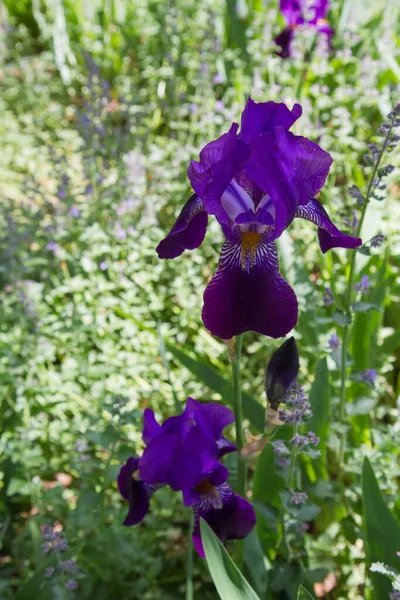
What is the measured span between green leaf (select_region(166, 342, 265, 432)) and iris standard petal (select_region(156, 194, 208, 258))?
0.72 meters

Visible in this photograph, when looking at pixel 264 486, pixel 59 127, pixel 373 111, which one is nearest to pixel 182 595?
pixel 264 486

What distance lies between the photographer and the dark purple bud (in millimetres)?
1185

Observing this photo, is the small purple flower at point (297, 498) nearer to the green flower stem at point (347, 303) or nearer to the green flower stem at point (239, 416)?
the green flower stem at point (239, 416)

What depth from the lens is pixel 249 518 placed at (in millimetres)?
1270

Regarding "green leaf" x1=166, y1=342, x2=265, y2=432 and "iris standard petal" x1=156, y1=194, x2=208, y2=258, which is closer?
"iris standard petal" x1=156, y1=194, x2=208, y2=258

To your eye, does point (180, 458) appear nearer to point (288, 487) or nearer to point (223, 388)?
point (288, 487)

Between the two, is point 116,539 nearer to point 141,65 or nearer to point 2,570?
point 2,570

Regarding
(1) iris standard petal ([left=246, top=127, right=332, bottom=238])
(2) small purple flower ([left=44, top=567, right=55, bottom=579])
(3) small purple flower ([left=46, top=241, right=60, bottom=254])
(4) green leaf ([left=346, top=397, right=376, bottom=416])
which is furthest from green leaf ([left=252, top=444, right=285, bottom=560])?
(3) small purple flower ([left=46, top=241, right=60, bottom=254])

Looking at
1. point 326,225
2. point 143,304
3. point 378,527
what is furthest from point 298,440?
point 143,304

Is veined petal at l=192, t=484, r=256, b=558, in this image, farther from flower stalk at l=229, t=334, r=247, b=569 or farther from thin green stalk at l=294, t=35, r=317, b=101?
thin green stalk at l=294, t=35, r=317, b=101

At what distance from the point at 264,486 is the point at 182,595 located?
520 millimetres

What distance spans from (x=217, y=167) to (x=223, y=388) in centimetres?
91

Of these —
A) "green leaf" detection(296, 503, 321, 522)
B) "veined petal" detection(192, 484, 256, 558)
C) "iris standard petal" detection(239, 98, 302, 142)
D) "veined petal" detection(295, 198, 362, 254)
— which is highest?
"iris standard petal" detection(239, 98, 302, 142)

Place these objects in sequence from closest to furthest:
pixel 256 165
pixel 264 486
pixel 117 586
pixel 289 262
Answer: pixel 256 165 → pixel 264 486 → pixel 117 586 → pixel 289 262
